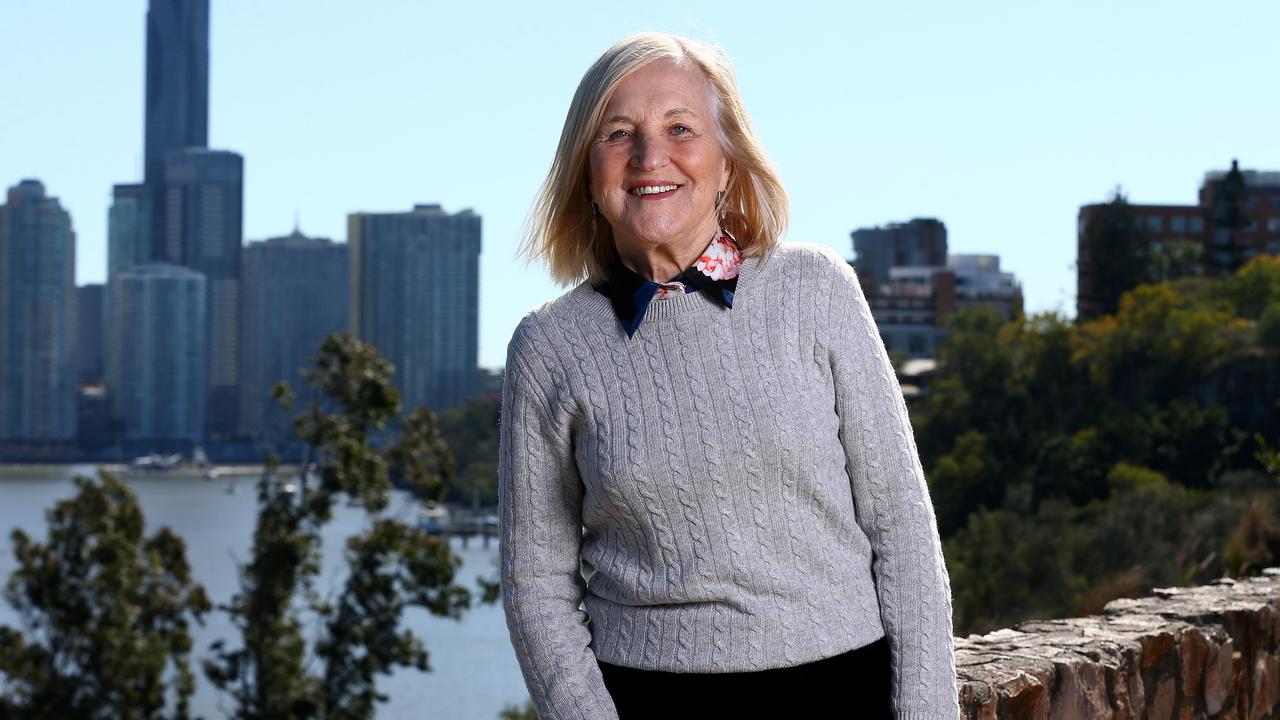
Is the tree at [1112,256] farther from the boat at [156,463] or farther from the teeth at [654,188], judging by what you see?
the boat at [156,463]

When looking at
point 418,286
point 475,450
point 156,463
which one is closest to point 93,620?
point 475,450

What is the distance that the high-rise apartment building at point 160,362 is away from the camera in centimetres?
9875

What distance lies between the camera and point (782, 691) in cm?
171

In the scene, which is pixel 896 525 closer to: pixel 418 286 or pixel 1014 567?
pixel 1014 567

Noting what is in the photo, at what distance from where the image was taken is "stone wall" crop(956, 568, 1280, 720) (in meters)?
2.63

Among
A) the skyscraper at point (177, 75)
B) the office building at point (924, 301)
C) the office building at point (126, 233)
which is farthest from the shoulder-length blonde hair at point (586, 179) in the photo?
the skyscraper at point (177, 75)

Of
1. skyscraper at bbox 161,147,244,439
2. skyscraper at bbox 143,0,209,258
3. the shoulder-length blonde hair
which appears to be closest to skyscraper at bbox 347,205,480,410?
skyscraper at bbox 161,147,244,439

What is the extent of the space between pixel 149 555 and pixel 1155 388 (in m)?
29.3

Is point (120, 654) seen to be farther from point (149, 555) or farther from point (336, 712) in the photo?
point (336, 712)

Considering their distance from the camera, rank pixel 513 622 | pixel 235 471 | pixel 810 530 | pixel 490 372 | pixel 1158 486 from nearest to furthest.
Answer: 1. pixel 810 530
2. pixel 513 622
3. pixel 1158 486
4. pixel 235 471
5. pixel 490 372

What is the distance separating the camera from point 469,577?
51.3 m

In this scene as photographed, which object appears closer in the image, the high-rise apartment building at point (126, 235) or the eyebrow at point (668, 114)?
the eyebrow at point (668, 114)

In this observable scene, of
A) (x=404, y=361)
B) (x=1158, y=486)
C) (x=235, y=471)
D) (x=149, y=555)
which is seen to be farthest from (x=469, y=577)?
(x=404, y=361)

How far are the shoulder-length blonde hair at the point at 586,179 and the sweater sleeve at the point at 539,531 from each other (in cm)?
14
